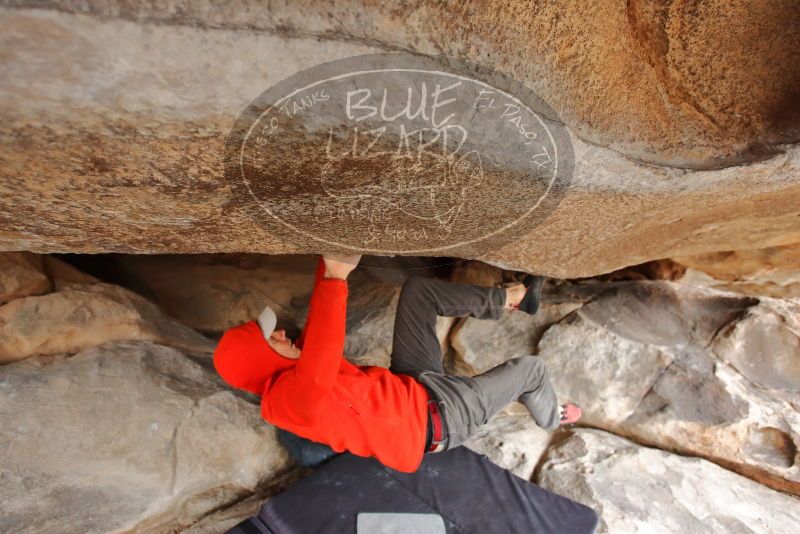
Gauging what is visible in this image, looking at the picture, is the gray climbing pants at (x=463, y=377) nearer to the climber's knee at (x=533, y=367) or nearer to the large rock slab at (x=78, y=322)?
the climber's knee at (x=533, y=367)

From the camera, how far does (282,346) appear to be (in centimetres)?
166

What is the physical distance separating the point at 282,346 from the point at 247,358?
12 cm

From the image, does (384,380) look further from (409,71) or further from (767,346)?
(767,346)

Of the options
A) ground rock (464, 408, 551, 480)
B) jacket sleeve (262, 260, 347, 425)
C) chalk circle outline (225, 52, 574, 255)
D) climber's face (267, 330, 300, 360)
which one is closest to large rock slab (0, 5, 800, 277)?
chalk circle outline (225, 52, 574, 255)

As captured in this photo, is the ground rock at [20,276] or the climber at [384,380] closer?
the climber at [384,380]

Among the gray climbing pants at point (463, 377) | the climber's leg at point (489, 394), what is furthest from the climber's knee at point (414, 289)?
the climber's leg at point (489, 394)

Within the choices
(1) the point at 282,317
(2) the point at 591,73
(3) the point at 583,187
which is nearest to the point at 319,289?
(3) the point at 583,187

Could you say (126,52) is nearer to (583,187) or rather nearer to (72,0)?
(72,0)

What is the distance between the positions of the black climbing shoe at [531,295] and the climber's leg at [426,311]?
13cm

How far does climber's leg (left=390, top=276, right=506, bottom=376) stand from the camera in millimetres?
1999

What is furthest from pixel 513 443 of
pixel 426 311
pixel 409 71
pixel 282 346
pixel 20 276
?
pixel 20 276

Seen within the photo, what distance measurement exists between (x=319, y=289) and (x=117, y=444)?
90cm

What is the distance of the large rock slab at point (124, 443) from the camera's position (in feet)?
5.05

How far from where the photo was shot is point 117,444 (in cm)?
166
